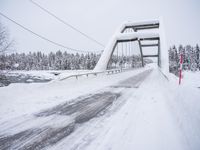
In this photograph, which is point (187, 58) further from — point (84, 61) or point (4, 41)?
point (4, 41)

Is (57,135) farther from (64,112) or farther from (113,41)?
(113,41)

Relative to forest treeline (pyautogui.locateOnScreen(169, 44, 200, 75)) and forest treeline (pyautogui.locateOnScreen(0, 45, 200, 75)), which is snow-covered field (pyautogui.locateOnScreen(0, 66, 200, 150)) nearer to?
forest treeline (pyautogui.locateOnScreen(0, 45, 200, 75))

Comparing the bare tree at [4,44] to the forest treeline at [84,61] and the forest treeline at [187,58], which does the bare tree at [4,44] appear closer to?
the forest treeline at [84,61]

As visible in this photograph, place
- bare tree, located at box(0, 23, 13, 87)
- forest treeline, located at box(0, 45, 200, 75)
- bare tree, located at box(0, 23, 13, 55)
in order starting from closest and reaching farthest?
bare tree, located at box(0, 23, 13, 87)
bare tree, located at box(0, 23, 13, 55)
forest treeline, located at box(0, 45, 200, 75)

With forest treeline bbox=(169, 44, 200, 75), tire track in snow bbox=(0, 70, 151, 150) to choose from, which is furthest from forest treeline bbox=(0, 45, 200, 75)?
tire track in snow bbox=(0, 70, 151, 150)

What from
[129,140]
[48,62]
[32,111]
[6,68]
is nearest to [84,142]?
[129,140]

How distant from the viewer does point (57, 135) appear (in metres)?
3.53

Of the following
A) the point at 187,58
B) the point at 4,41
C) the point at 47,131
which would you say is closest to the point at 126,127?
the point at 47,131

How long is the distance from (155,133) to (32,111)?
3868 millimetres

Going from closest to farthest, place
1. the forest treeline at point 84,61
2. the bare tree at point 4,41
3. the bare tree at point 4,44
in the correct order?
the bare tree at point 4,44
the bare tree at point 4,41
the forest treeline at point 84,61

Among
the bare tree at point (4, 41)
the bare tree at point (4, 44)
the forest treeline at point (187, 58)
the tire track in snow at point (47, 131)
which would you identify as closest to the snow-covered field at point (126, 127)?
the tire track in snow at point (47, 131)

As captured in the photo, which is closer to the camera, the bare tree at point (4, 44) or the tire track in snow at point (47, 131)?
the tire track in snow at point (47, 131)

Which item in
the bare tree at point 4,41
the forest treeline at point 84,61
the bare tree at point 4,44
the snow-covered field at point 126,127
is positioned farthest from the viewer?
the forest treeline at point 84,61

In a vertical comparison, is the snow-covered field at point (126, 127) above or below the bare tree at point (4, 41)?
below
